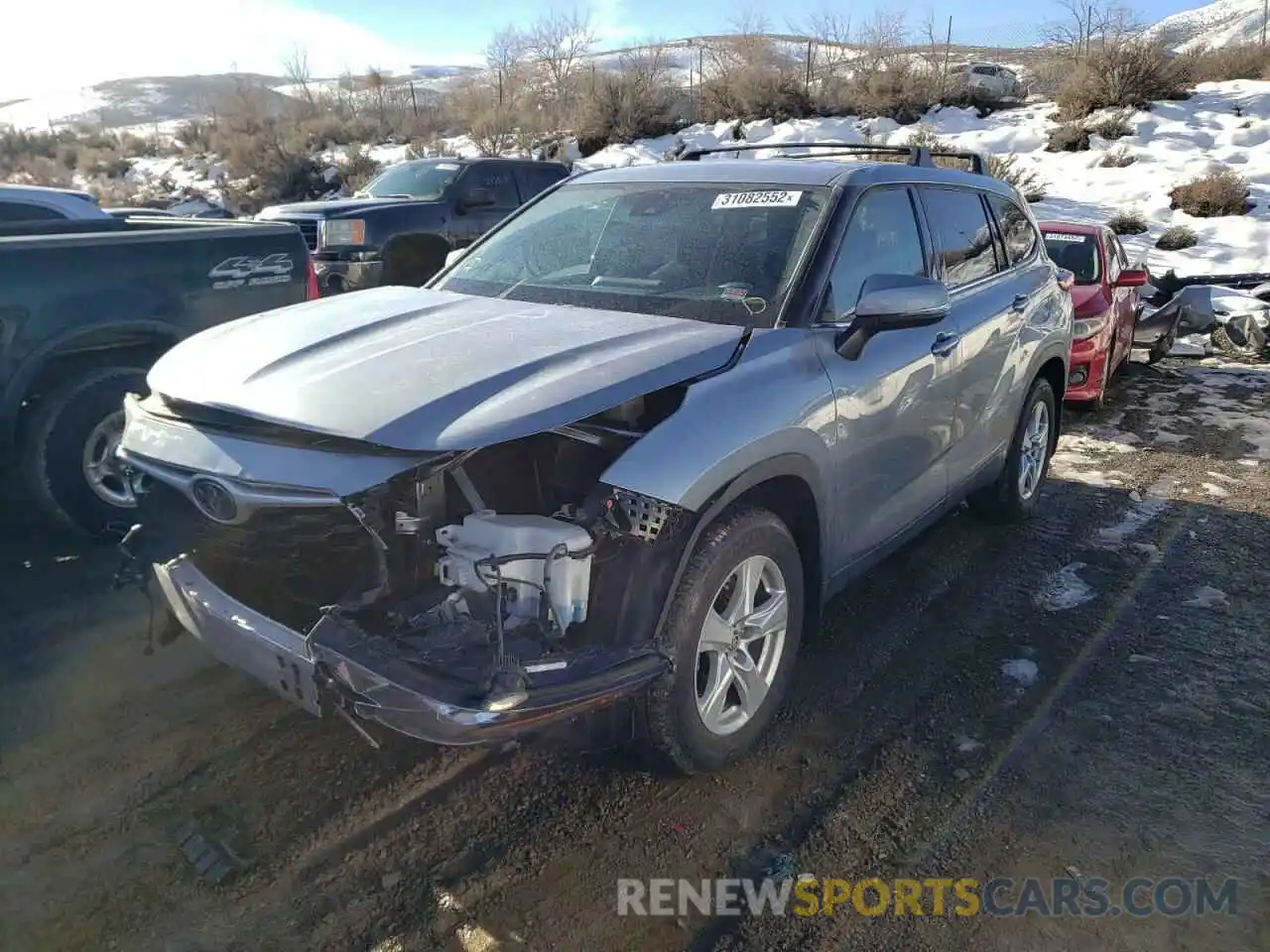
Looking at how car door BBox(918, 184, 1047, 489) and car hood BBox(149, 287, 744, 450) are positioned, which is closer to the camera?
car hood BBox(149, 287, 744, 450)

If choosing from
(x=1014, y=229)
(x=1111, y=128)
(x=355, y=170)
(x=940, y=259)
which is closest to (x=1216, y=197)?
(x=1111, y=128)

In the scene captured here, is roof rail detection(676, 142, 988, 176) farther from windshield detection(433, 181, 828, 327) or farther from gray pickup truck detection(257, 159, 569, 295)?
gray pickup truck detection(257, 159, 569, 295)

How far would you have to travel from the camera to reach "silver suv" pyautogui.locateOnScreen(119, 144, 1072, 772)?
2498 mm

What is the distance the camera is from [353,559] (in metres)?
2.73

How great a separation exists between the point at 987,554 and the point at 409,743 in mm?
3227

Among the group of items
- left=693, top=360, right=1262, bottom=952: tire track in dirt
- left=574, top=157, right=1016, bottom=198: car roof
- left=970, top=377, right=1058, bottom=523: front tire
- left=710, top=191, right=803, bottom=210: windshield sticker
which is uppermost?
left=574, top=157, right=1016, bottom=198: car roof

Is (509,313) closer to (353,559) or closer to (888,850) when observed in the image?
(353,559)

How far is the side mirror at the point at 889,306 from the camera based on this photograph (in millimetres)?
3225

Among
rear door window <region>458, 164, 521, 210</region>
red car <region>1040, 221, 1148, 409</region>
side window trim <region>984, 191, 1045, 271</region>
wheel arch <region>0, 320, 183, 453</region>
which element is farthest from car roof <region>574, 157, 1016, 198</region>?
rear door window <region>458, 164, 521, 210</region>

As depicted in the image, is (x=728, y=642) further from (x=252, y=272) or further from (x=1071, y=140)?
(x=1071, y=140)

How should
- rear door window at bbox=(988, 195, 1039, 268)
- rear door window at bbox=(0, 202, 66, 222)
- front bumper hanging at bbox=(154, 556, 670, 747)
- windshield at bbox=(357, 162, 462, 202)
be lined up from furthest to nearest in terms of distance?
windshield at bbox=(357, 162, 462, 202) → rear door window at bbox=(0, 202, 66, 222) → rear door window at bbox=(988, 195, 1039, 268) → front bumper hanging at bbox=(154, 556, 670, 747)

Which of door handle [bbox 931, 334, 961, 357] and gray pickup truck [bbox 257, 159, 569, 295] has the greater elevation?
gray pickup truck [bbox 257, 159, 569, 295]

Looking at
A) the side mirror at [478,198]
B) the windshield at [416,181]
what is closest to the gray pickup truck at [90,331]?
the side mirror at [478,198]

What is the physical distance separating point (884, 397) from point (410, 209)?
870cm
